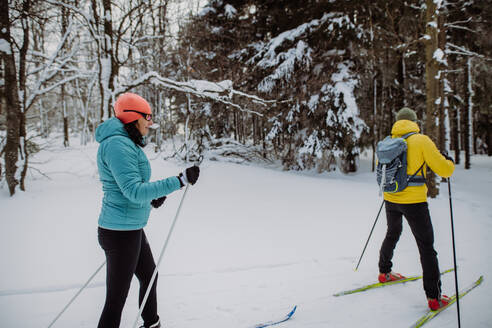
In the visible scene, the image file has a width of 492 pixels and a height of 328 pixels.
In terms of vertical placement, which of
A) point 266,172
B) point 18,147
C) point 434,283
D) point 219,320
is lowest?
point 219,320

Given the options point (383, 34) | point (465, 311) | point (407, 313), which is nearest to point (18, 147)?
point (407, 313)

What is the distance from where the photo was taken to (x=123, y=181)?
175cm

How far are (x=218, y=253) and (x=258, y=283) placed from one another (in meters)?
1.08

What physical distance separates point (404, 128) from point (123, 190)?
2.88 meters

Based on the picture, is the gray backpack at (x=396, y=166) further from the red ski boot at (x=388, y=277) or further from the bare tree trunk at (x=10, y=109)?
the bare tree trunk at (x=10, y=109)

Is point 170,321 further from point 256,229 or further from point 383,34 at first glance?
point 383,34

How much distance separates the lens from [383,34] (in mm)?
11273

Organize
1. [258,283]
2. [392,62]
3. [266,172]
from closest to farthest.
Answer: [258,283] → [266,172] → [392,62]

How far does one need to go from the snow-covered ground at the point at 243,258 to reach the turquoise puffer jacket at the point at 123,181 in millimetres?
1477

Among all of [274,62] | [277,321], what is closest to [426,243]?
[277,321]

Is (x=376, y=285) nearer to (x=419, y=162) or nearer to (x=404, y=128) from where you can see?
(x=419, y=162)

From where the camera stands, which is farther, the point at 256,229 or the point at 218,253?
the point at 256,229

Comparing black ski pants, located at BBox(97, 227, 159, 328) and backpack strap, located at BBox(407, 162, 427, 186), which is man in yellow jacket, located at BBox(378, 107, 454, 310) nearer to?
backpack strap, located at BBox(407, 162, 427, 186)

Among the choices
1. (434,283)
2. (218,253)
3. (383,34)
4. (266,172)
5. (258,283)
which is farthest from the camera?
(383,34)
